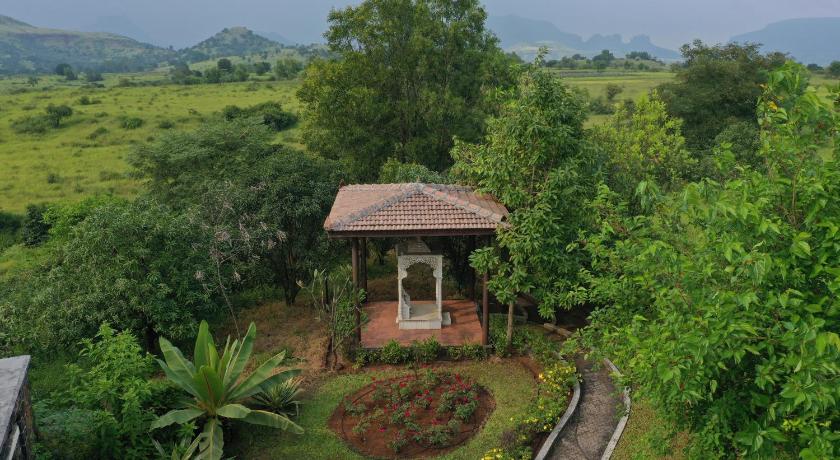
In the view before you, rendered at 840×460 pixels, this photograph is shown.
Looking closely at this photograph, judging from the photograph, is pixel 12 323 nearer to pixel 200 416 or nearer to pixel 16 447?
pixel 200 416

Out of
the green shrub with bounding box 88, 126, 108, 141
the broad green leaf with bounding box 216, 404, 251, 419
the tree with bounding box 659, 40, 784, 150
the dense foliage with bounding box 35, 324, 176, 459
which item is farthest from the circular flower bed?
the green shrub with bounding box 88, 126, 108, 141

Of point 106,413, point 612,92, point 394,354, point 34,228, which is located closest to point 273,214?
point 394,354

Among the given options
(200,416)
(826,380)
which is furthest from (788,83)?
(200,416)

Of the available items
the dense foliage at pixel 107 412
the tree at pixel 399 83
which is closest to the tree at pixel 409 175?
the tree at pixel 399 83

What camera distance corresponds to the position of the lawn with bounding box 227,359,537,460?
1045 centimetres

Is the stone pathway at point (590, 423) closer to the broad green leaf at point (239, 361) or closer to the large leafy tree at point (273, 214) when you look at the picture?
the broad green leaf at point (239, 361)

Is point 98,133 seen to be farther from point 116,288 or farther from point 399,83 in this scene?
point 116,288

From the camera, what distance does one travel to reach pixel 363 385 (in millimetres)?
12578

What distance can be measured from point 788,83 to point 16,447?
972cm

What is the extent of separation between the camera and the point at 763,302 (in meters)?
5.23

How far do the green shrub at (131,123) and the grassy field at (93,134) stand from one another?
1.24ft

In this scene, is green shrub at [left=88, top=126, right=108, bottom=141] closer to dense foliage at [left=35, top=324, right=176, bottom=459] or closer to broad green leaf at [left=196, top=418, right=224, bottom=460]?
dense foliage at [left=35, top=324, right=176, bottom=459]

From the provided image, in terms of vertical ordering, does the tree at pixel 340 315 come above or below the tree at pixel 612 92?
below

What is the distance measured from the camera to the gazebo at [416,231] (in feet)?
42.6
